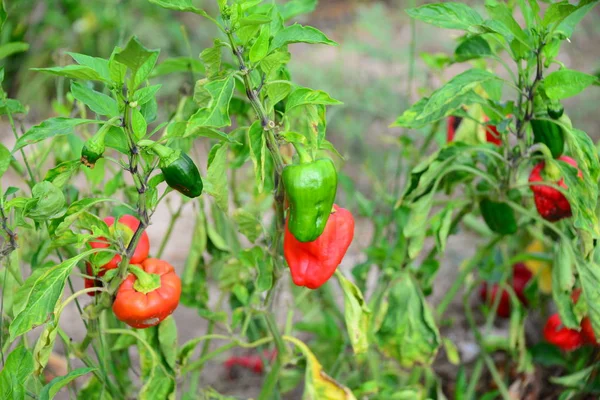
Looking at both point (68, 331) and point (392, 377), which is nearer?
point (392, 377)

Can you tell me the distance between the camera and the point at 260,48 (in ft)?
2.61

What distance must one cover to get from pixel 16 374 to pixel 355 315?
46 centimetres

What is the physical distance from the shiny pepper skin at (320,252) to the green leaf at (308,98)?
6.9 inches

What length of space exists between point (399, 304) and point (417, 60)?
169cm

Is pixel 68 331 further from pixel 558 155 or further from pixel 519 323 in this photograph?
pixel 558 155

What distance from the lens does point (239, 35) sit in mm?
792

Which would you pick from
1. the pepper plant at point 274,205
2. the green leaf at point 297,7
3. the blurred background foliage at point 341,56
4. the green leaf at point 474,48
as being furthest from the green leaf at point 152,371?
the blurred background foliage at point 341,56

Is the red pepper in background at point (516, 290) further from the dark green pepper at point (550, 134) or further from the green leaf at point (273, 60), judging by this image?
the green leaf at point (273, 60)

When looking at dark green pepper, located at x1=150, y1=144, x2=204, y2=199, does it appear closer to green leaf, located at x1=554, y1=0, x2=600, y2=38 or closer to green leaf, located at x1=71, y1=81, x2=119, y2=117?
green leaf, located at x1=71, y1=81, x2=119, y2=117

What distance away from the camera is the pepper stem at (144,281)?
90 centimetres

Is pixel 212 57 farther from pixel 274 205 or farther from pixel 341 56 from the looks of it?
pixel 341 56

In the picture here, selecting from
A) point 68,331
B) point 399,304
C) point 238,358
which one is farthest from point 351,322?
point 68,331

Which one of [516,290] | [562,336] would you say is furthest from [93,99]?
[516,290]

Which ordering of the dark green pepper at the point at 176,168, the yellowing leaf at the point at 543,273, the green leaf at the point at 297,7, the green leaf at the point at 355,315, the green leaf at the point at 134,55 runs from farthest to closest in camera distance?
the yellowing leaf at the point at 543,273 < the green leaf at the point at 297,7 < the green leaf at the point at 355,315 < the dark green pepper at the point at 176,168 < the green leaf at the point at 134,55
